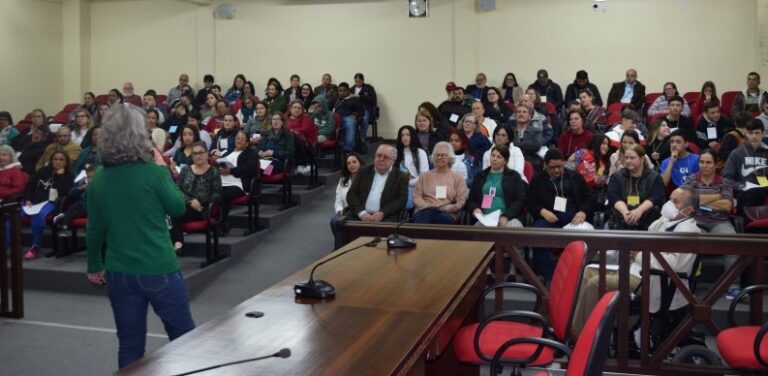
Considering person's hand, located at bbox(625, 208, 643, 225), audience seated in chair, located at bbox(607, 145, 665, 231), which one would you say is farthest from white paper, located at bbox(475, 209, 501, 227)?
person's hand, located at bbox(625, 208, 643, 225)

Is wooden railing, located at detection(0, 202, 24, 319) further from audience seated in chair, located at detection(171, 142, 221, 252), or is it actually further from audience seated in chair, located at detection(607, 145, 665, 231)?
audience seated in chair, located at detection(607, 145, 665, 231)

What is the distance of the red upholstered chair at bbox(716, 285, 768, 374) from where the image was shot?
3.27 m

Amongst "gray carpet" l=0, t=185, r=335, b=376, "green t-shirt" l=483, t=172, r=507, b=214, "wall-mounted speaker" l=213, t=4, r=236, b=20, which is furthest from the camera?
"wall-mounted speaker" l=213, t=4, r=236, b=20

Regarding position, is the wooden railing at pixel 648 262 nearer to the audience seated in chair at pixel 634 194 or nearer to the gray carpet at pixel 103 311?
the audience seated in chair at pixel 634 194

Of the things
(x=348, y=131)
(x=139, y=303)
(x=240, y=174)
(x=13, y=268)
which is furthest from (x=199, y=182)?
(x=139, y=303)

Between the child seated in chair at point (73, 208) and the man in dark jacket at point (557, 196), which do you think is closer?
the man in dark jacket at point (557, 196)

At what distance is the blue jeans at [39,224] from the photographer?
24.3 ft

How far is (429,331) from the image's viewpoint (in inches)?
94.5

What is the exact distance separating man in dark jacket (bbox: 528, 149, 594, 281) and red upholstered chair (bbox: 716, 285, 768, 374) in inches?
98.2

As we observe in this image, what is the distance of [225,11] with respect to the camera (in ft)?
42.5

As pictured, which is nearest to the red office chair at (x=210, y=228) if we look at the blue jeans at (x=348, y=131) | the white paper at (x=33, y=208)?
the white paper at (x=33, y=208)

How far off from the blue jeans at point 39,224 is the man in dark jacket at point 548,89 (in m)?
6.28

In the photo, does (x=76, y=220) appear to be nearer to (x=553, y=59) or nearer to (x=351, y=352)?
(x=351, y=352)

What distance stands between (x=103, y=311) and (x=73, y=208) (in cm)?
160
